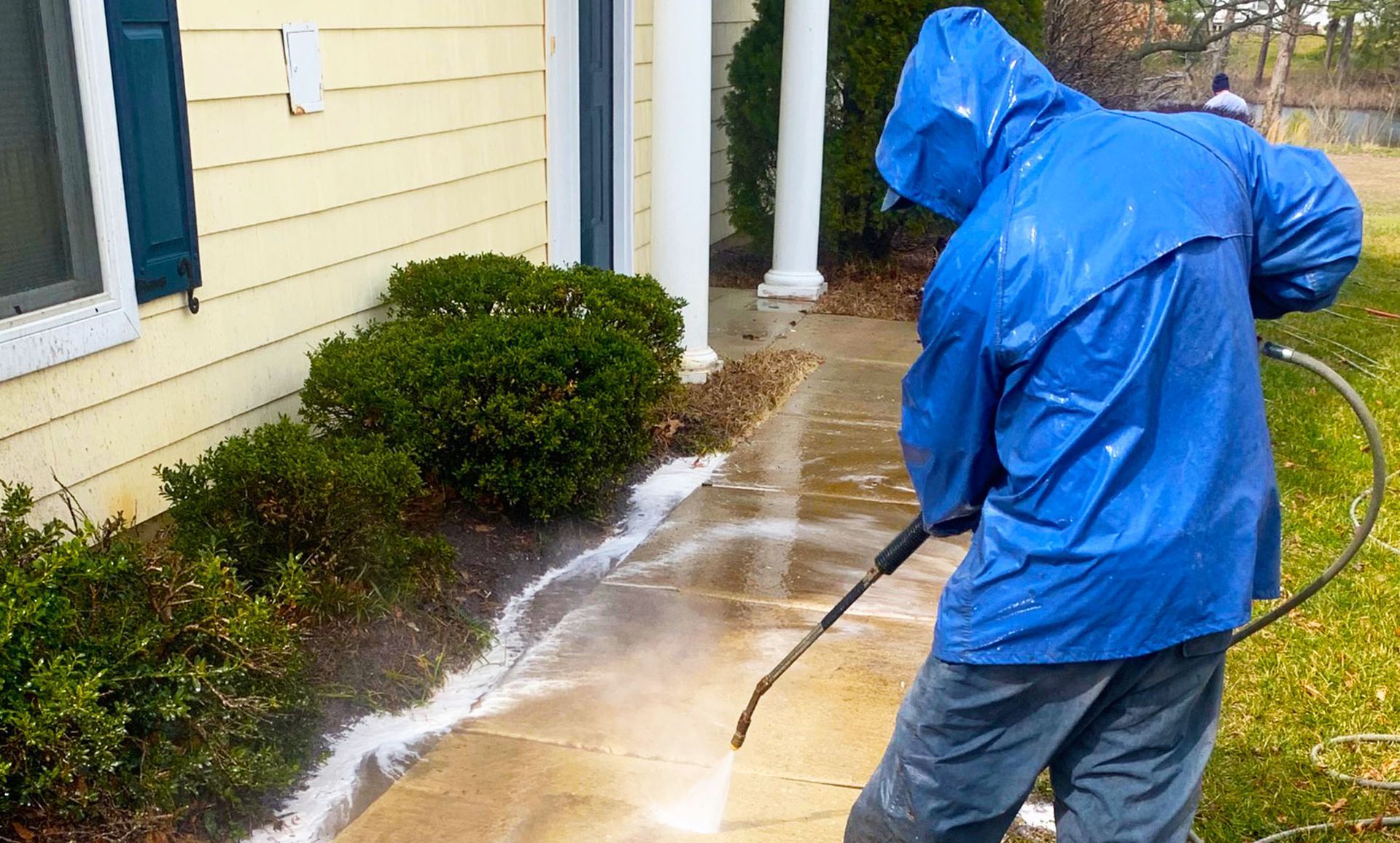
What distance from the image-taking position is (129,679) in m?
2.74

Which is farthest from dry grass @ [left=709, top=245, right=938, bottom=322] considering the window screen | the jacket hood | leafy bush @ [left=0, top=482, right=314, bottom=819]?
the jacket hood

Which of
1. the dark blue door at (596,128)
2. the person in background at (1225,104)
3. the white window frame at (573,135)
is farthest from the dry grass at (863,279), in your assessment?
the person in background at (1225,104)

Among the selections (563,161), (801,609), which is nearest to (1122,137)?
(801,609)

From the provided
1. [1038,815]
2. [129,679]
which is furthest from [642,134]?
[129,679]

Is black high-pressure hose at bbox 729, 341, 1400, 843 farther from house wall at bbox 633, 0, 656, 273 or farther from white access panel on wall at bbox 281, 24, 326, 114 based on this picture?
house wall at bbox 633, 0, 656, 273

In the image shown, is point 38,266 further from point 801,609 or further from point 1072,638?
point 1072,638

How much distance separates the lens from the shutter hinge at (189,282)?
3926mm

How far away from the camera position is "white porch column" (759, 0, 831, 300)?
28.7 ft

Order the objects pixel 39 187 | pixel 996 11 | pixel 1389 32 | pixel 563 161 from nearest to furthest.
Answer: pixel 39 187
pixel 563 161
pixel 996 11
pixel 1389 32

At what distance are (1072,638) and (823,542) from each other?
114 inches

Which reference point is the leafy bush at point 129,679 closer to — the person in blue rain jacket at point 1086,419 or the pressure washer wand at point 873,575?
the pressure washer wand at point 873,575

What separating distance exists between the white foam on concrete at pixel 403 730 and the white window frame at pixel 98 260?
4.29 ft

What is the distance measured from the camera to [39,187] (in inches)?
137

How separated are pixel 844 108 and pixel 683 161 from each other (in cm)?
352
